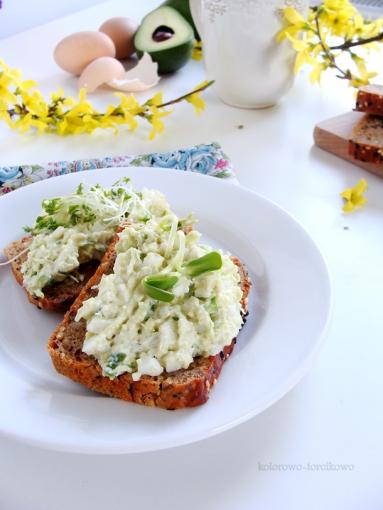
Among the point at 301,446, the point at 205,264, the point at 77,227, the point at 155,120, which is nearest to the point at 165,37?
the point at 155,120

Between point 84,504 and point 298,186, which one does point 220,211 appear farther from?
point 84,504

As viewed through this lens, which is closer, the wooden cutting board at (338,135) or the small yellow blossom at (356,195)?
the small yellow blossom at (356,195)

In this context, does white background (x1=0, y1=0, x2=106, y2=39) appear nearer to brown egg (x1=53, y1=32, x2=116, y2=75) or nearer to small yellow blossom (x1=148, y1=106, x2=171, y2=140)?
brown egg (x1=53, y1=32, x2=116, y2=75)

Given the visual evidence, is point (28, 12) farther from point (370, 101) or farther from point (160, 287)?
point (160, 287)

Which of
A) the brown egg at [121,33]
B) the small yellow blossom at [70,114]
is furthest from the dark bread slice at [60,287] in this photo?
the brown egg at [121,33]

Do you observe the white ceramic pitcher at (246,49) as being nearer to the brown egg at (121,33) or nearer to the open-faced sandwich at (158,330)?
the brown egg at (121,33)
